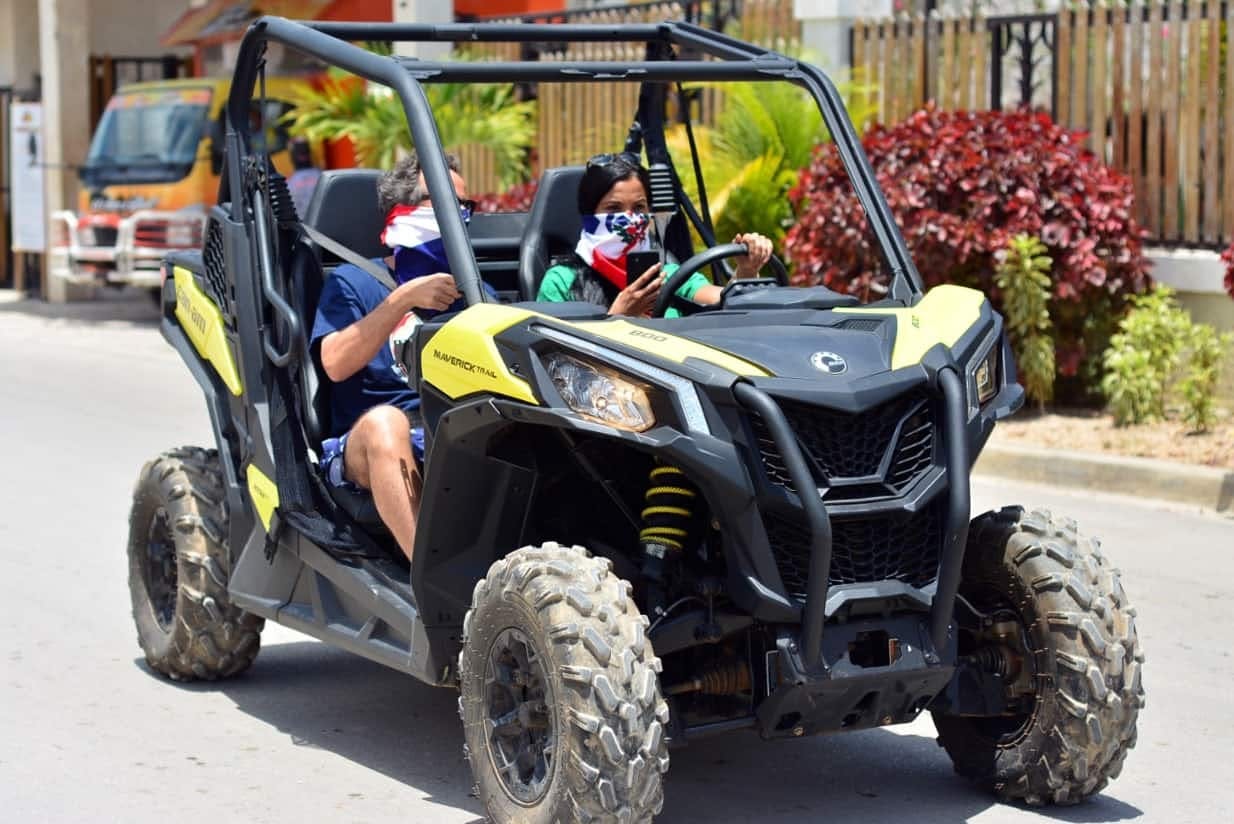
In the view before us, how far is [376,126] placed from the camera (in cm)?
1777

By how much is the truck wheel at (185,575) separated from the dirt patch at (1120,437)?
565 cm

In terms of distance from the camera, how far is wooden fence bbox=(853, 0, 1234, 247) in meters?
A: 12.5

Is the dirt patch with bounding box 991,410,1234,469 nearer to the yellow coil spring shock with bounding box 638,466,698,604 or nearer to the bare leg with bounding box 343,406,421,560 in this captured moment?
the bare leg with bounding box 343,406,421,560

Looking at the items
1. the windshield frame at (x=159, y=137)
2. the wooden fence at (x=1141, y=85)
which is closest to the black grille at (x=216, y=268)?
the wooden fence at (x=1141, y=85)

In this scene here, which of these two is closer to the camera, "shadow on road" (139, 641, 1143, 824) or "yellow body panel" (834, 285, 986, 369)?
"yellow body panel" (834, 285, 986, 369)

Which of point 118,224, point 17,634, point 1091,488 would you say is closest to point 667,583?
point 17,634

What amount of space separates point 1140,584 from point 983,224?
13.3 feet

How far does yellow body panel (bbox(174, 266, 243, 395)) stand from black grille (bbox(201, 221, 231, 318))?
0.03 metres

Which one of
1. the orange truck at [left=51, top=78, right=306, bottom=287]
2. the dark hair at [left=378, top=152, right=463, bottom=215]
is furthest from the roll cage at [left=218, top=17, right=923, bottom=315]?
the orange truck at [left=51, top=78, right=306, bottom=287]

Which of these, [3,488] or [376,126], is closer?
[3,488]

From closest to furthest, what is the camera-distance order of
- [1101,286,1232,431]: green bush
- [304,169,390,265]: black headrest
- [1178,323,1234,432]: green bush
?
[304,169,390,265]: black headrest
[1178,323,1234,432]: green bush
[1101,286,1232,431]: green bush

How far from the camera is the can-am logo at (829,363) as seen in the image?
4.65m

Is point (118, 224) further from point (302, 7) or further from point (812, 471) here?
point (812, 471)

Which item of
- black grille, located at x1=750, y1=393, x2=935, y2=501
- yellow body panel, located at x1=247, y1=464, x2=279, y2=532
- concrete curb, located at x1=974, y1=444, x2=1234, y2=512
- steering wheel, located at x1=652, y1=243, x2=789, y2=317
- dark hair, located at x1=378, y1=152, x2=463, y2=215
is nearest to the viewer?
black grille, located at x1=750, y1=393, x2=935, y2=501
